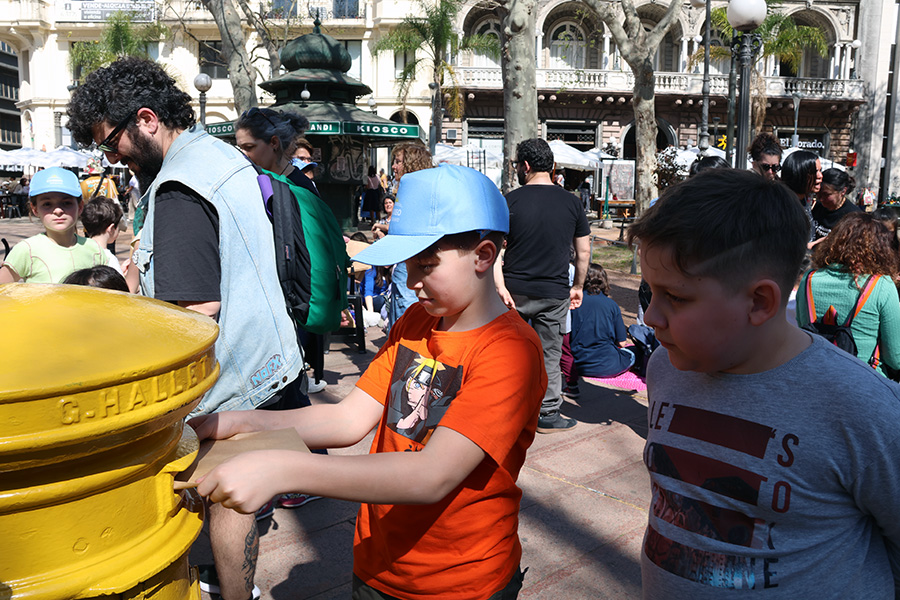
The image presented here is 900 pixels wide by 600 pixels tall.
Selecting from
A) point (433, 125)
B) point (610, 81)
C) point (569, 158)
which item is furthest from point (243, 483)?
point (610, 81)

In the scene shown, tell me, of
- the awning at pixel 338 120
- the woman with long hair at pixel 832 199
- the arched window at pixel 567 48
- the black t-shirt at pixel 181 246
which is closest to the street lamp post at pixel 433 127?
the arched window at pixel 567 48

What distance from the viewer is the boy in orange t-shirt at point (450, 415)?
4.88 ft

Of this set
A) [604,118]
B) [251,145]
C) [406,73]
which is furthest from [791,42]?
[251,145]

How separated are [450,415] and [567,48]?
113 feet

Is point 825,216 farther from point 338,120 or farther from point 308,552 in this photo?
point 338,120

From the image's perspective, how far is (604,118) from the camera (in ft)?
106

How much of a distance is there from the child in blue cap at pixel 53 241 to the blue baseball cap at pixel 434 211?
288 centimetres

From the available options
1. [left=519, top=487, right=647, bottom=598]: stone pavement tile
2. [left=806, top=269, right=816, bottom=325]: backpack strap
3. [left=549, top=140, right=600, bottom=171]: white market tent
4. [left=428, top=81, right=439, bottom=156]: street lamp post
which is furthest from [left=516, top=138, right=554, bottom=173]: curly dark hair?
[left=428, top=81, right=439, bottom=156]: street lamp post

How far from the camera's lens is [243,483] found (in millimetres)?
1148

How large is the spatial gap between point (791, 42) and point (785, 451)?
3180 cm

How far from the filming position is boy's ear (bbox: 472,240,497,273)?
1.66 m

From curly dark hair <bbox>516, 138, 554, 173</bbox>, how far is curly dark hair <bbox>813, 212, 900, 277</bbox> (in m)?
1.95

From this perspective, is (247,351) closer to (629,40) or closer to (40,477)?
(40,477)

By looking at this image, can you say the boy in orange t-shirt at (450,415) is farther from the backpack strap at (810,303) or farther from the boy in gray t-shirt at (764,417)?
the backpack strap at (810,303)
